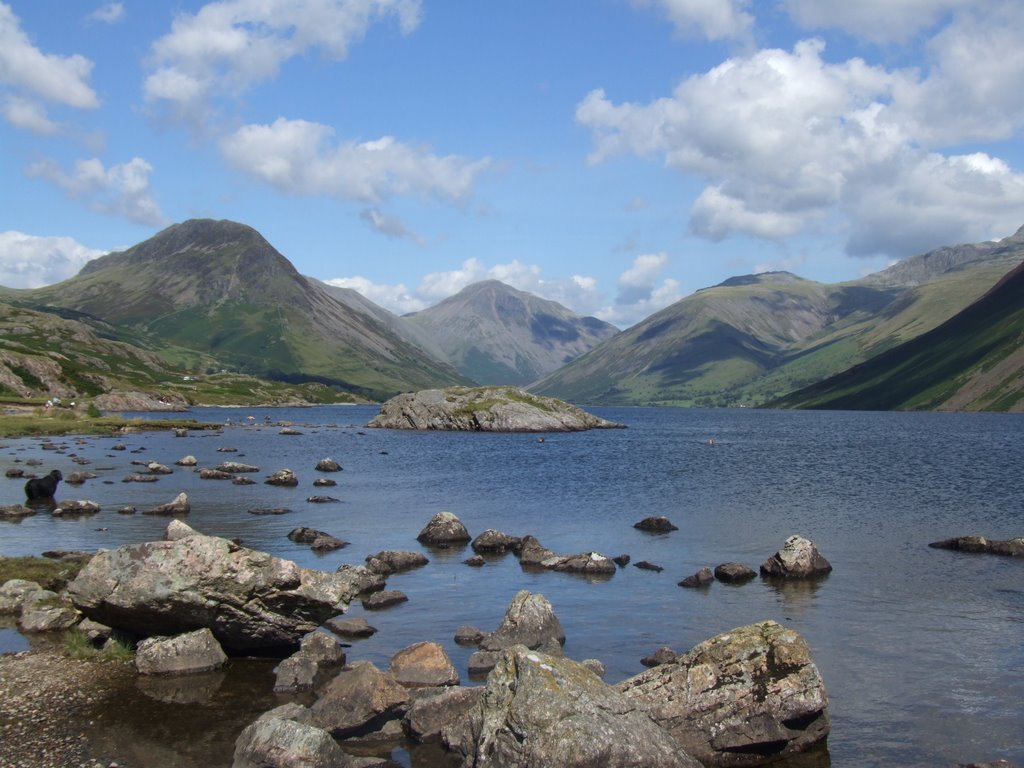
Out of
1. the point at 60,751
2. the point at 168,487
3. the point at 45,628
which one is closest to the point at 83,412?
the point at 168,487

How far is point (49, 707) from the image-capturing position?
25.2 meters

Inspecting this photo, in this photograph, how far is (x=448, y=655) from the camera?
3212 cm

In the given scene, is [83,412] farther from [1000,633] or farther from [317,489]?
[1000,633]

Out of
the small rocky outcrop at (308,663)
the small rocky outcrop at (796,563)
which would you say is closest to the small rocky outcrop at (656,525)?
the small rocky outcrop at (796,563)

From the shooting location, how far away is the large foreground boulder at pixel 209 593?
29.2 m

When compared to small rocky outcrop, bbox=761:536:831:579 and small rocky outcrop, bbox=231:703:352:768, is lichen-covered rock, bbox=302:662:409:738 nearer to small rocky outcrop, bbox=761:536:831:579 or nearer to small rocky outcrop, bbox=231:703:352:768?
small rocky outcrop, bbox=231:703:352:768

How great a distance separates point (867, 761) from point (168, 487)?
7977cm

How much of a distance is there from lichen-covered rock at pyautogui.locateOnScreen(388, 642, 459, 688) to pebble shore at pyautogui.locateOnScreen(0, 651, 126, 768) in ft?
32.7

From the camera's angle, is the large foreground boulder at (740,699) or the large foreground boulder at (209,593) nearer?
the large foreground boulder at (740,699)

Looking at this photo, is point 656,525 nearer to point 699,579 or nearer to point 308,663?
point 699,579

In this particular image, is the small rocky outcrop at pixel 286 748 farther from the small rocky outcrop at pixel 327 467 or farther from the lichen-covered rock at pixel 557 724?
the small rocky outcrop at pixel 327 467

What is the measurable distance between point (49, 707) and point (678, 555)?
40.2 metres

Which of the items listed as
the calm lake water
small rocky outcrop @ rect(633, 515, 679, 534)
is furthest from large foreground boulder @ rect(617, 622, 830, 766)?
small rocky outcrop @ rect(633, 515, 679, 534)

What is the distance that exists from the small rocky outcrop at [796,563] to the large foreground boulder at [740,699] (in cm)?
2251
